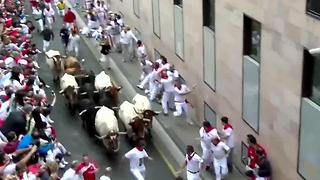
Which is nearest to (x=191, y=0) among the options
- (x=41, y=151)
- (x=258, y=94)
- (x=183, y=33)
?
(x=183, y=33)

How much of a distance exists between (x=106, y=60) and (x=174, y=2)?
4804 millimetres

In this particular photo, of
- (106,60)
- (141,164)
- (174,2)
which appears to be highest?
(174,2)

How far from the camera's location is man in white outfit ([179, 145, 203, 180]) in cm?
1602

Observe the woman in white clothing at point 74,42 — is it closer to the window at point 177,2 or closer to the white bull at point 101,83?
the white bull at point 101,83

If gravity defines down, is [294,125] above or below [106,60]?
above

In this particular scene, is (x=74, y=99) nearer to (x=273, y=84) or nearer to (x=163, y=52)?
(x=163, y=52)

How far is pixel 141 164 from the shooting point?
1678cm

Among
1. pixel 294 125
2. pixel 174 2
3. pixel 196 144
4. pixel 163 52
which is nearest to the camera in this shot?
pixel 294 125

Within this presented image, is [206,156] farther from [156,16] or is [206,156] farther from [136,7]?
[136,7]

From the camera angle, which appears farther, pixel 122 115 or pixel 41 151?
pixel 122 115

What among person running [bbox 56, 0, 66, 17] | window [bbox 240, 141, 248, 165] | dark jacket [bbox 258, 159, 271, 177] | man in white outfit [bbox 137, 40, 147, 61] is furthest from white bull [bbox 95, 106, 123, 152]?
person running [bbox 56, 0, 66, 17]

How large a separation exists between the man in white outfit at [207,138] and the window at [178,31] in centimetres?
544

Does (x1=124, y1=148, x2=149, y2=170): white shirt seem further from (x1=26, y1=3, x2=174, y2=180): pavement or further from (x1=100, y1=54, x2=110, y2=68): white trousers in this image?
(x1=100, y1=54, x2=110, y2=68): white trousers

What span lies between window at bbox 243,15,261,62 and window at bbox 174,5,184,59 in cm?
529
